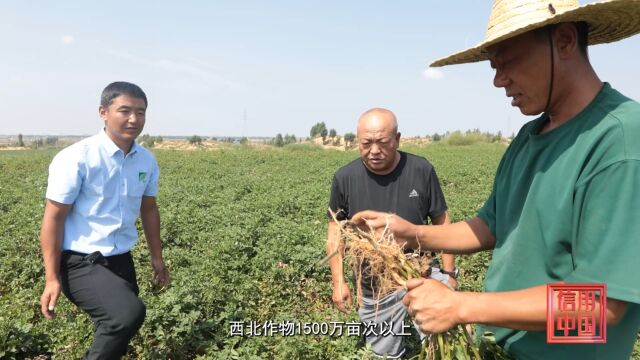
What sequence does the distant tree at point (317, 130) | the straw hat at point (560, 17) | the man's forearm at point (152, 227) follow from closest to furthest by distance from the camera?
the straw hat at point (560, 17), the man's forearm at point (152, 227), the distant tree at point (317, 130)

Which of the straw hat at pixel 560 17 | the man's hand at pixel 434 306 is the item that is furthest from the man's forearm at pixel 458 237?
the straw hat at pixel 560 17

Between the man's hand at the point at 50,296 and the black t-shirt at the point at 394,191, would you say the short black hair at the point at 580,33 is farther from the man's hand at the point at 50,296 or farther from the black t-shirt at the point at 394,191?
the man's hand at the point at 50,296

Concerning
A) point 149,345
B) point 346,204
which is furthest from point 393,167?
point 149,345

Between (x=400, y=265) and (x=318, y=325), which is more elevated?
(x=400, y=265)

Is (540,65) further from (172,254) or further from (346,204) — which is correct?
(172,254)

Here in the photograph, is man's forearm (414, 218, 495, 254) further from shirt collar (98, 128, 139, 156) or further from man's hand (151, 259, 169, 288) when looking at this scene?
man's hand (151, 259, 169, 288)

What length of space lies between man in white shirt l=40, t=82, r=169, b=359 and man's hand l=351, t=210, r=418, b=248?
177cm

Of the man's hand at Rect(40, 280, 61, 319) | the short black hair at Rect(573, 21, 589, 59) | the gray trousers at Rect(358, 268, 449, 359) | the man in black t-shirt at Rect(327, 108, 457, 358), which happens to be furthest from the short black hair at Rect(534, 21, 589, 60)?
the man's hand at Rect(40, 280, 61, 319)

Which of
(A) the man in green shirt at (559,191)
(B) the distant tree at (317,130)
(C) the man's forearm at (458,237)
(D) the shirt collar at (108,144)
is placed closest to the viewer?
(A) the man in green shirt at (559,191)

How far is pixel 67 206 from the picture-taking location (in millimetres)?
2891

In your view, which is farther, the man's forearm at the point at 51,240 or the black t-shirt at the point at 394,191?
the black t-shirt at the point at 394,191

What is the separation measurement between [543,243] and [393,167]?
193 centimetres

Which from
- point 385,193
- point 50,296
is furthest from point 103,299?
point 385,193

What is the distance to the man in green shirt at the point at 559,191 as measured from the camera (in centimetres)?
113
